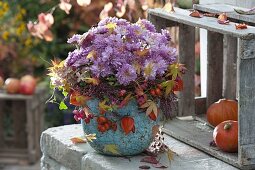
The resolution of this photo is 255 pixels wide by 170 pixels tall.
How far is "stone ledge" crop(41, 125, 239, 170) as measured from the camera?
338 centimetres

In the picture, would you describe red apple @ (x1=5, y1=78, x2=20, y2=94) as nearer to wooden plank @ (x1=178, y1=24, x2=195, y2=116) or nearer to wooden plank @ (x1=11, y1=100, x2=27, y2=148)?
wooden plank @ (x1=11, y1=100, x2=27, y2=148)

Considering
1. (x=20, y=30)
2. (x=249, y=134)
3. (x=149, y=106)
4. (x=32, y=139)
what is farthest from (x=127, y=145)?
(x=20, y=30)

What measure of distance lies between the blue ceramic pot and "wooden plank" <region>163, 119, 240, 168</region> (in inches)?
9.7

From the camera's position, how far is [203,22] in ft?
11.4

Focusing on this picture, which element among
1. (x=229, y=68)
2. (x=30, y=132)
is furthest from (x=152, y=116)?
(x=30, y=132)

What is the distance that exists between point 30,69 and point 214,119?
3109mm

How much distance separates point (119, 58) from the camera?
3309 mm

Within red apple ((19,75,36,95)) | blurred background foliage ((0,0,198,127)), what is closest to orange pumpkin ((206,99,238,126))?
red apple ((19,75,36,95))

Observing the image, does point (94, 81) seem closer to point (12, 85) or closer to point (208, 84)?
point (208, 84)

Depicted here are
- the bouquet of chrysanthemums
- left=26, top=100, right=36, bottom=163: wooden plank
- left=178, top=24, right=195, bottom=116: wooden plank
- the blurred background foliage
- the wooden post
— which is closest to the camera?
the wooden post

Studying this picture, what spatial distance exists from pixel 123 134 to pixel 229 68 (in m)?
0.81

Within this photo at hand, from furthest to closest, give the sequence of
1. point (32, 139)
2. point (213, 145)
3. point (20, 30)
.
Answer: point (20, 30)
point (32, 139)
point (213, 145)

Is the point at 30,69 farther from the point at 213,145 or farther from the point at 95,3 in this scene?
the point at 213,145

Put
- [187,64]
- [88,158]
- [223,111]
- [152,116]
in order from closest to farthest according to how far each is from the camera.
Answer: [152,116] → [88,158] → [223,111] → [187,64]
